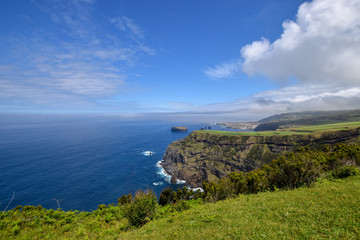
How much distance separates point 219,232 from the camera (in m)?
9.51

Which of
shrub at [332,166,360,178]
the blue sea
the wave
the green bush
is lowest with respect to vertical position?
the wave

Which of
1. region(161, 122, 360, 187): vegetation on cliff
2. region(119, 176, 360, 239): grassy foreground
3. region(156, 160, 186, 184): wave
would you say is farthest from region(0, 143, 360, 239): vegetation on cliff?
region(156, 160, 186, 184): wave

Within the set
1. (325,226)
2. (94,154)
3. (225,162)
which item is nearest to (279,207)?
(325,226)

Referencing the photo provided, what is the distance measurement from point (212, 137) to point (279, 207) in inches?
3727

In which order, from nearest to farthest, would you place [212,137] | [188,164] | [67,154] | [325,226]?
1. [325,226]
2. [188,164]
3. [67,154]
4. [212,137]

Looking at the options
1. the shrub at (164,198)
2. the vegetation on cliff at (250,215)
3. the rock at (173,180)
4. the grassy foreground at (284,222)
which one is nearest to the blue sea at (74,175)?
the rock at (173,180)

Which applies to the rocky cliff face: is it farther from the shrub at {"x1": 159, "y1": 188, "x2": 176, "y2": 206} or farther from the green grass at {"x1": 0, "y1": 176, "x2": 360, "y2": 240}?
the green grass at {"x1": 0, "y1": 176, "x2": 360, "y2": 240}

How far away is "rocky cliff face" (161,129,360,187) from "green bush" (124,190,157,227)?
203ft

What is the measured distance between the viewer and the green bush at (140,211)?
1485 centimetres

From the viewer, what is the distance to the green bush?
14.9m

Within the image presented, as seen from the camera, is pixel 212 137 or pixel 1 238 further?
pixel 212 137

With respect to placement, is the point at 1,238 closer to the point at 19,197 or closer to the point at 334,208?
the point at 334,208

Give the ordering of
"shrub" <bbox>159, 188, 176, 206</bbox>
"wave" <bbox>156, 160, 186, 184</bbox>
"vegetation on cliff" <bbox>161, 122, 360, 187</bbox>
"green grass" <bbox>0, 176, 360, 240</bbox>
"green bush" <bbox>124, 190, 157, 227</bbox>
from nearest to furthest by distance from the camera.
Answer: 1. "green grass" <bbox>0, 176, 360, 240</bbox>
2. "green bush" <bbox>124, 190, 157, 227</bbox>
3. "shrub" <bbox>159, 188, 176, 206</bbox>
4. "vegetation on cliff" <bbox>161, 122, 360, 187</bbox>
5. "wave" <bbox>156, 160, 186, 184</bbox>

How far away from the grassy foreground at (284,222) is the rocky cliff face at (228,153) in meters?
65.4
